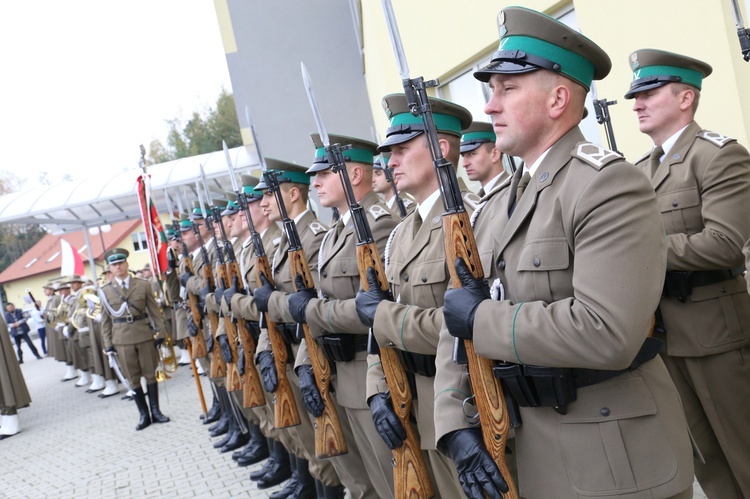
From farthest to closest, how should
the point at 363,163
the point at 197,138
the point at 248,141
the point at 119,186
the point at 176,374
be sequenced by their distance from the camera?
the point at 197,138
the point at 248,141
the point at 119,186
the point at 176,374
the point at 363,163

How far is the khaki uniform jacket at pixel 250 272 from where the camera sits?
529 centimetres

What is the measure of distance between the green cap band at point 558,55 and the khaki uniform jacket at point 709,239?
3.92ft

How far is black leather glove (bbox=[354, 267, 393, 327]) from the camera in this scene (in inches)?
121

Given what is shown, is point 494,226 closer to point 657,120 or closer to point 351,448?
point 657,120

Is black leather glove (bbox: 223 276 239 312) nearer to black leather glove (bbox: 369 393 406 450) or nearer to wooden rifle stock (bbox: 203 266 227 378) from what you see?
wooden rifle stock (bbox: 203 266 227 378)

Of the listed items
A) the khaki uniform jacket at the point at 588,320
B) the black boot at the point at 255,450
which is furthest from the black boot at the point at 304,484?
the khaki uniform jacket at the point at 588,320

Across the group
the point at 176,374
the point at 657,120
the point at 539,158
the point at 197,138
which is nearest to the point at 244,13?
the point at 176,374

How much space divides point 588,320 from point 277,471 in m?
4.70

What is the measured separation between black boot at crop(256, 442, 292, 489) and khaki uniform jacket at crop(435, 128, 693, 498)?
417cm

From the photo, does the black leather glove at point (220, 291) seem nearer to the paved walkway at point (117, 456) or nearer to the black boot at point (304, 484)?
the paved walkway at point (117, 456)

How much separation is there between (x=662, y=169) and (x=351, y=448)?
7.72 ft

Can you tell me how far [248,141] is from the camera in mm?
18125

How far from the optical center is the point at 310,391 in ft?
13.3

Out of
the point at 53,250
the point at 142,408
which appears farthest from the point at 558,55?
the point at 53,250
